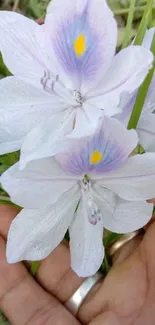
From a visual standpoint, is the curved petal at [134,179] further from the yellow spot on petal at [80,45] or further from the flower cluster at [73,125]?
the yellow spot on petal at [80,45]

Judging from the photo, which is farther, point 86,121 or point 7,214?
Result: point 7,214

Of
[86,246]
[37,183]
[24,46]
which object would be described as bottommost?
[86,246]

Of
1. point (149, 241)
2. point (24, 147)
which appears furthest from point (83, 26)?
point (149, 241)

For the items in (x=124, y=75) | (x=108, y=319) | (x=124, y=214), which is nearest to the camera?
(x=124, y=75)

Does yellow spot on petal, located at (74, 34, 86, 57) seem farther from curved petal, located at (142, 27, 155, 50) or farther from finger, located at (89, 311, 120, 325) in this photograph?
finger, located at (89, 311, 120, 325)

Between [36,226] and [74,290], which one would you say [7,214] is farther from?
[36,226]

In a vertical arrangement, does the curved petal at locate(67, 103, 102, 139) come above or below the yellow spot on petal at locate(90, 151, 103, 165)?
above

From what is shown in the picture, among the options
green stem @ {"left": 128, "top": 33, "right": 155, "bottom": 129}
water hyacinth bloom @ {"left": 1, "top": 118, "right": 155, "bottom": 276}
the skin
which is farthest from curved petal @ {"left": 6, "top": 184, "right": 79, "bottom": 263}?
the skin

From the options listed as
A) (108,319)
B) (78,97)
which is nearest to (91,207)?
(78,97)

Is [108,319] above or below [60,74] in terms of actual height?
below
